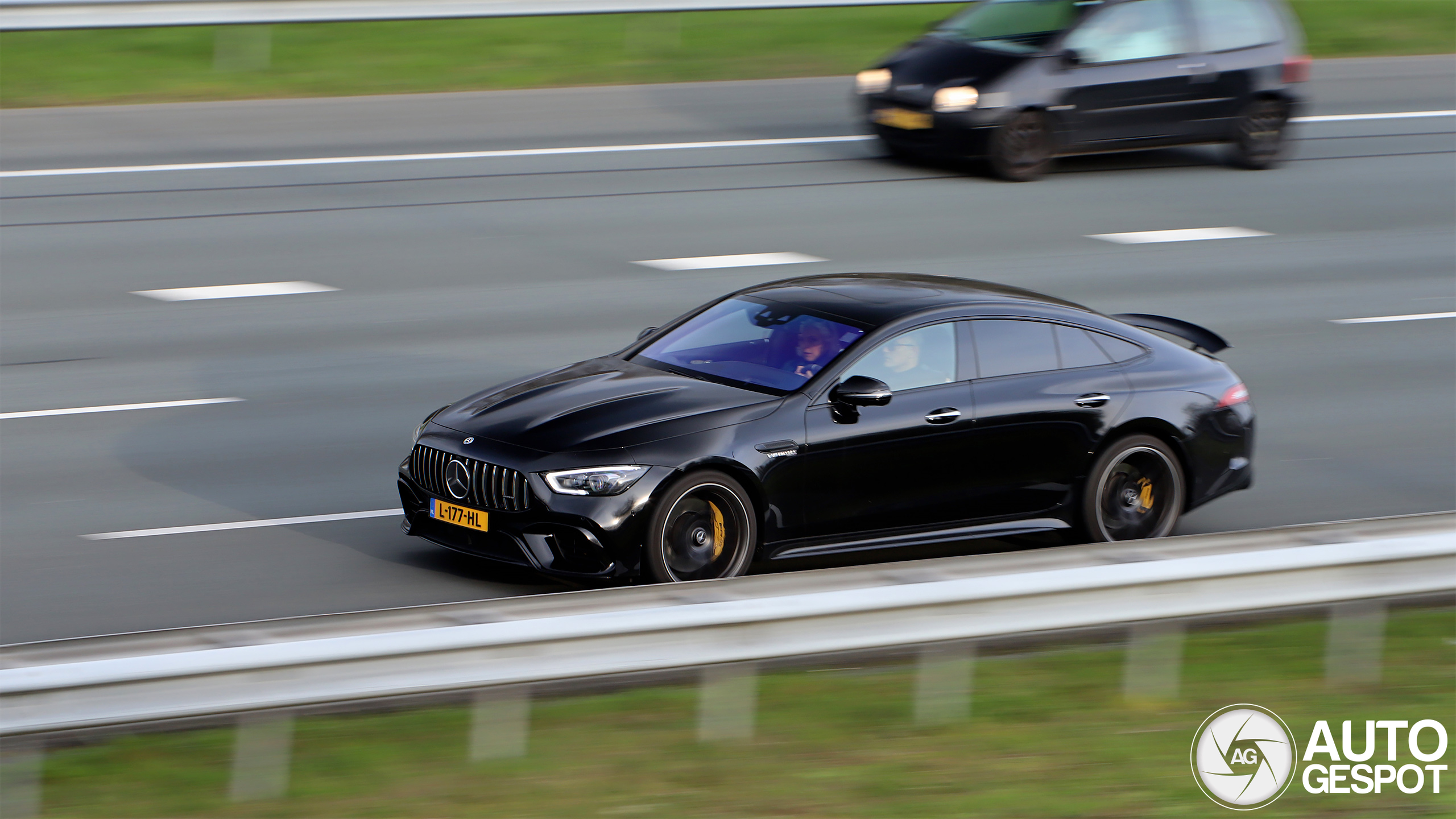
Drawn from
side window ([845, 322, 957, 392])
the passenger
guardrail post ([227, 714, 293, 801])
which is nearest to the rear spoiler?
side window ([845, 322, 957, 392])

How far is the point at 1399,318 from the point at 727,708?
10.1 m

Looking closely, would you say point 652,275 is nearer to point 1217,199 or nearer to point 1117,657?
point 1217,199

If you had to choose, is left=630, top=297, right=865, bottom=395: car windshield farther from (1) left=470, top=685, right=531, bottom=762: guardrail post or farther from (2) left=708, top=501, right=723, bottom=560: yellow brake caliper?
(1) left=470, top=685, right=531, bottom=762: guardrail post

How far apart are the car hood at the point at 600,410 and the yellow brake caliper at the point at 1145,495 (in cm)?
225

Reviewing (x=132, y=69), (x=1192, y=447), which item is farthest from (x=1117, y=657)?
(x=132, y=69)

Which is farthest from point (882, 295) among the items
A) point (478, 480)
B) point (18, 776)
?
point (18, 776)

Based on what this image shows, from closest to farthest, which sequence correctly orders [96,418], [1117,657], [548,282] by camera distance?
[1117,657]
[96,418]
[548,282]

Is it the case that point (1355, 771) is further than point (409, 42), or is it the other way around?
point (409, 42)

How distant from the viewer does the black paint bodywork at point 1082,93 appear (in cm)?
1781

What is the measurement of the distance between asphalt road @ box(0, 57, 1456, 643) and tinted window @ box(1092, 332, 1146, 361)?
1098 mm

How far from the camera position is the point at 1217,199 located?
18.4 m

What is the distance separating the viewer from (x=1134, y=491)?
962 centimetres

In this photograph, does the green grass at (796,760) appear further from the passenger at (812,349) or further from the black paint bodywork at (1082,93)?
the black paint bodywork at (1082,93)

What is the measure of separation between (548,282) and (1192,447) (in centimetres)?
653
